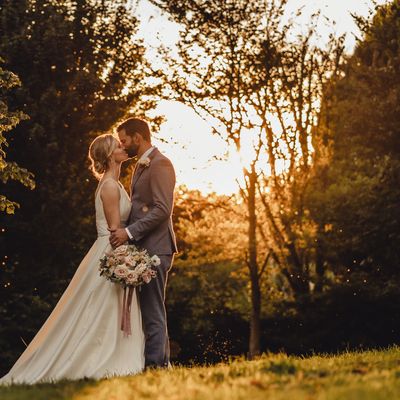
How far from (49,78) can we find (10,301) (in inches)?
252

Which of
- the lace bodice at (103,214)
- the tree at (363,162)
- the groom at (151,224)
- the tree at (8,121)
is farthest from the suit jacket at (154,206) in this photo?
the tree at (363,162)

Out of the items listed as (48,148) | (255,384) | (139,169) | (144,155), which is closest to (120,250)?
(139,169)

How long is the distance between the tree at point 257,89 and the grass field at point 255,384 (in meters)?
18.4

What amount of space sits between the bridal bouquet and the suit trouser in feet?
0.52

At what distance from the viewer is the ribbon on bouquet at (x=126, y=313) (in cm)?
744

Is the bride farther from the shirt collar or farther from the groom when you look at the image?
the shirt collar

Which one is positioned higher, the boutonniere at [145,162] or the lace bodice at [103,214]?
the boutonniere at [145,162]

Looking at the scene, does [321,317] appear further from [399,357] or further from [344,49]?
[399,357]

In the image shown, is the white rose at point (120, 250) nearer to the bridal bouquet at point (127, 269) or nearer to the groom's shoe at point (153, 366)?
the bridal bouquet at point (127, 269)

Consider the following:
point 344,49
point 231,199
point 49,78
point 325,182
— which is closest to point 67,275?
point 49,78

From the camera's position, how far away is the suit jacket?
759cm

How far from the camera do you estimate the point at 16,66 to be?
2097 centimetres

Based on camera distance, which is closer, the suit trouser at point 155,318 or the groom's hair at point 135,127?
the suit trouser at point 155,318

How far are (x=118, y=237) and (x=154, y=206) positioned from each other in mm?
481
